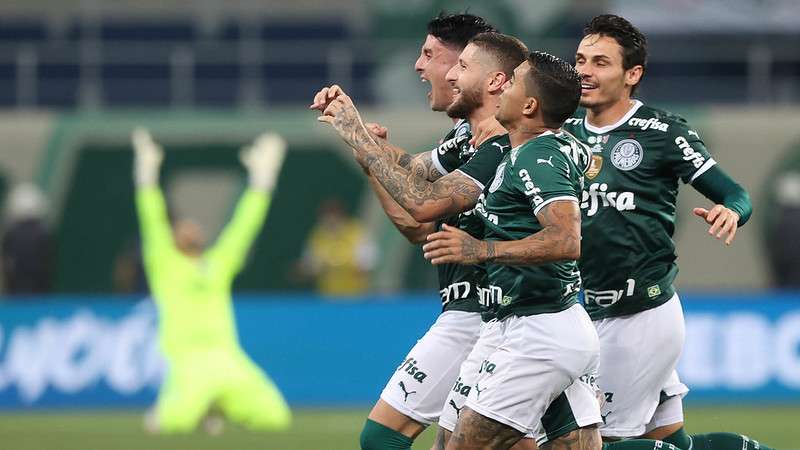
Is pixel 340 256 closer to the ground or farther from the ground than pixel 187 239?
closer to the ground

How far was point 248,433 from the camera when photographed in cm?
1383

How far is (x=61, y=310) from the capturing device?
16.4 metres

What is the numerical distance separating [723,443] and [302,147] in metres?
14.5

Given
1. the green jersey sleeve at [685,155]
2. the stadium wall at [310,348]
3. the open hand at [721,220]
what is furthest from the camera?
the stadium wall at [310,348]

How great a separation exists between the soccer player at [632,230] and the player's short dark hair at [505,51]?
0.52 m

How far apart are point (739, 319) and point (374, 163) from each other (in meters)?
9.91

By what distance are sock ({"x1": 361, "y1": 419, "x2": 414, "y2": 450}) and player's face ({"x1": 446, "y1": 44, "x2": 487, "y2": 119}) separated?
1.57 metres

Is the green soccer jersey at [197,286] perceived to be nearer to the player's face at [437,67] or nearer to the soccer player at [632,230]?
the player's face at [437,67]

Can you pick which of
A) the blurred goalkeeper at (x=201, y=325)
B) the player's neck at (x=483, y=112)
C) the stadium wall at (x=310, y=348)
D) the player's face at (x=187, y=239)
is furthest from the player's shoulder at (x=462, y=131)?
the stadium wall at (x=310, y=348)

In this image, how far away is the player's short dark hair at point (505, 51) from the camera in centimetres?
739

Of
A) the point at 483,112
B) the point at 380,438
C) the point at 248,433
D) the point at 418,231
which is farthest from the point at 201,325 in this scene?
the point at 483,112

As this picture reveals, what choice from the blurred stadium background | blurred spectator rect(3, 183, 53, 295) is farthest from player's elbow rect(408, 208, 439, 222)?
blurred spectator rect(3, 183, 53, 295)

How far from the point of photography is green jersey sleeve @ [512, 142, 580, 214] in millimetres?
6473

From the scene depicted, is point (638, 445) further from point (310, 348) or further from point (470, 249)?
point (310, 348)
